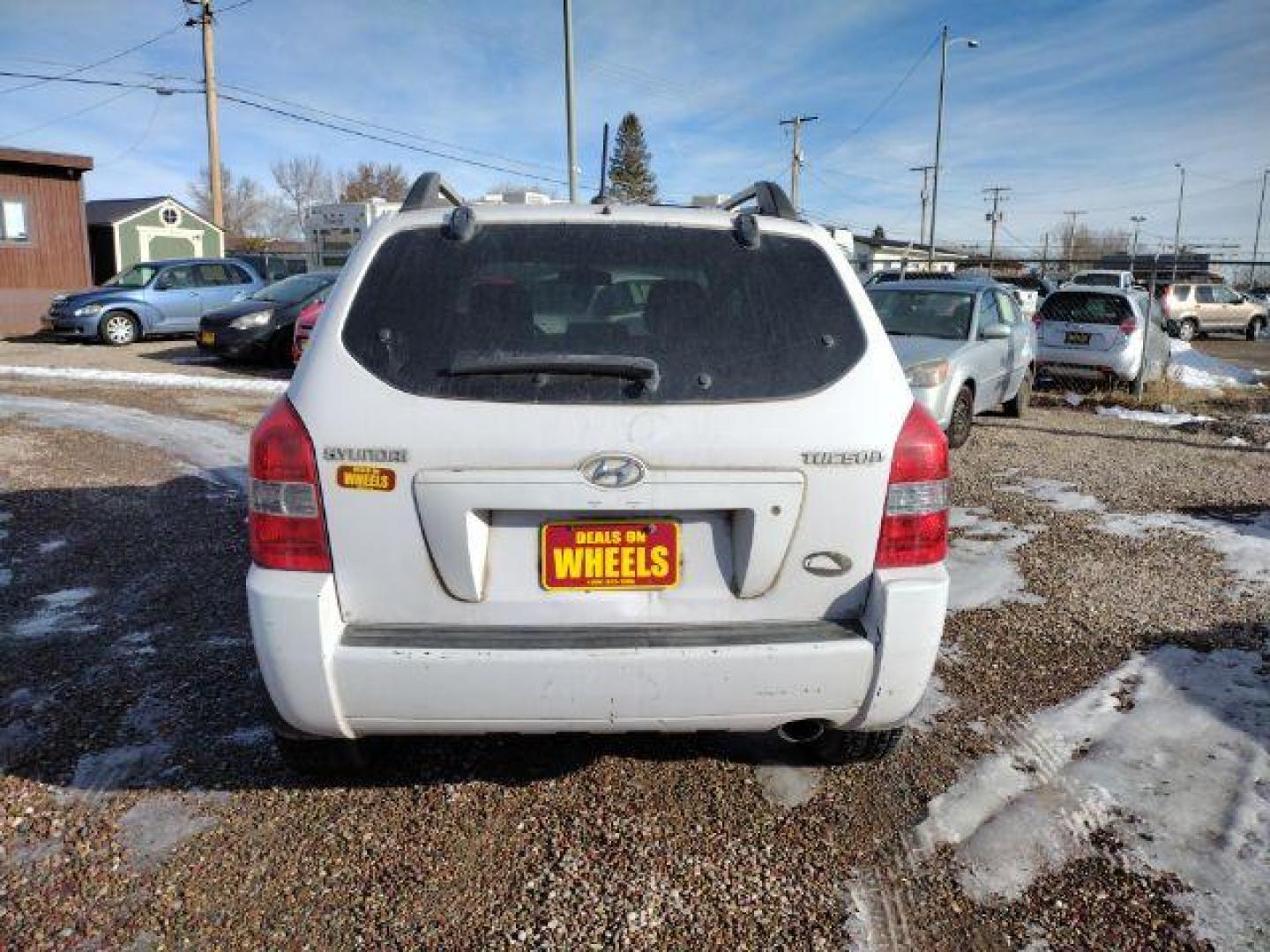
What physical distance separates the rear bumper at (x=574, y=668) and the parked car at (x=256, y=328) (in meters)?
12.3

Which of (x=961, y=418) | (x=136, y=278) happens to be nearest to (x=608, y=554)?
(x=961, y=418)

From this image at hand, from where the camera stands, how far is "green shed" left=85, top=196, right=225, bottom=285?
31.9 meters

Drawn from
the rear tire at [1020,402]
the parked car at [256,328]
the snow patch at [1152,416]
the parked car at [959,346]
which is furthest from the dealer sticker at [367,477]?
Result: the parked car at [256,328]

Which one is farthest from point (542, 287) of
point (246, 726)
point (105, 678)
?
point (105, 678)

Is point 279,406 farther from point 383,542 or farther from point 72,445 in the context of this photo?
point 72,445

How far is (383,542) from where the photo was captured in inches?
88.0

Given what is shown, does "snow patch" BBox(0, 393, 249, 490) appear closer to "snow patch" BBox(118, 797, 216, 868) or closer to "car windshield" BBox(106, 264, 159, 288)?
"snow patch" BBox(118, 797, 216, 868)

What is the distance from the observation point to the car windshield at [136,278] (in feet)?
57.1

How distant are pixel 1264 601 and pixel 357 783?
14.7 feet

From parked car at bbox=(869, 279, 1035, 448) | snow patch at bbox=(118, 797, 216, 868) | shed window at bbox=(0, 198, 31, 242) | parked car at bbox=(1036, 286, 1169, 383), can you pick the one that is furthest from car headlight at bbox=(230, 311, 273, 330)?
snow patch at bbox=(118, 797, 216, 868)

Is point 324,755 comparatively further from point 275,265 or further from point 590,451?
point 275,265

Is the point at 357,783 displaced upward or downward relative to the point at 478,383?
downward

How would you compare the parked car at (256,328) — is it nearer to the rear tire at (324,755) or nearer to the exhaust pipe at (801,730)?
the rear tire at (324,755)

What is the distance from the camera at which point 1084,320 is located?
12.5 meters
